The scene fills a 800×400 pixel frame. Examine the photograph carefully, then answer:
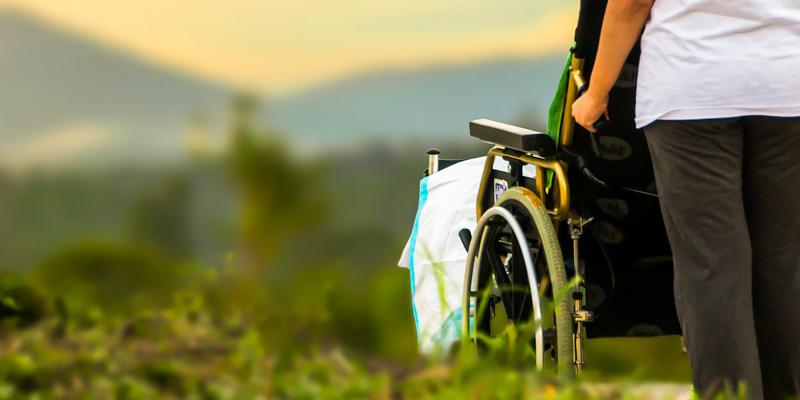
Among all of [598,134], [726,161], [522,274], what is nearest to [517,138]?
[598,134]

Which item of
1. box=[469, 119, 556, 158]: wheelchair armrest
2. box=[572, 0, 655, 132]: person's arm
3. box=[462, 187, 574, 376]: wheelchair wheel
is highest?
box=[572, 0, 655, 132]: person's arm

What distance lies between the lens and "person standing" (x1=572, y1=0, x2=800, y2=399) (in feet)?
8.59

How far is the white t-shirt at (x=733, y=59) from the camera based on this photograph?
261 centimetres

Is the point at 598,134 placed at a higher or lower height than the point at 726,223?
higher

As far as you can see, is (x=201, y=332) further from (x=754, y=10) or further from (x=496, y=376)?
(x=754, y=10)

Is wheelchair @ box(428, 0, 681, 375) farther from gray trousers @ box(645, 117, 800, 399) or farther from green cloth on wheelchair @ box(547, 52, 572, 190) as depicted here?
gray trousers @ box(645, 117, 800, 399)

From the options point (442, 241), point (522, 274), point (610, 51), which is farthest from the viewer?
point (442, 241)

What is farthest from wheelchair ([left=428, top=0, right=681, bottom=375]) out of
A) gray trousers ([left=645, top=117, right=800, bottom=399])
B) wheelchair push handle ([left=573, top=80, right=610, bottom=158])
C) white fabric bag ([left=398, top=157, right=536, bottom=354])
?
gray trousers ([left=645, top=117, right=800, bottom=399])

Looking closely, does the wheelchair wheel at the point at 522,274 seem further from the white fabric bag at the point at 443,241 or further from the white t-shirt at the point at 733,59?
the white t-shirt at the point at 733,59

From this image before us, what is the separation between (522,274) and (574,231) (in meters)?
0.26

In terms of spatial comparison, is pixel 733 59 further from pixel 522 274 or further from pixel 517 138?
pixel 522 274

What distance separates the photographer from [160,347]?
2178mm

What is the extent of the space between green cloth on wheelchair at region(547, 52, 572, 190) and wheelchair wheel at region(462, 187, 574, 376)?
170 millimetres

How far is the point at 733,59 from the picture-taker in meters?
2.62
